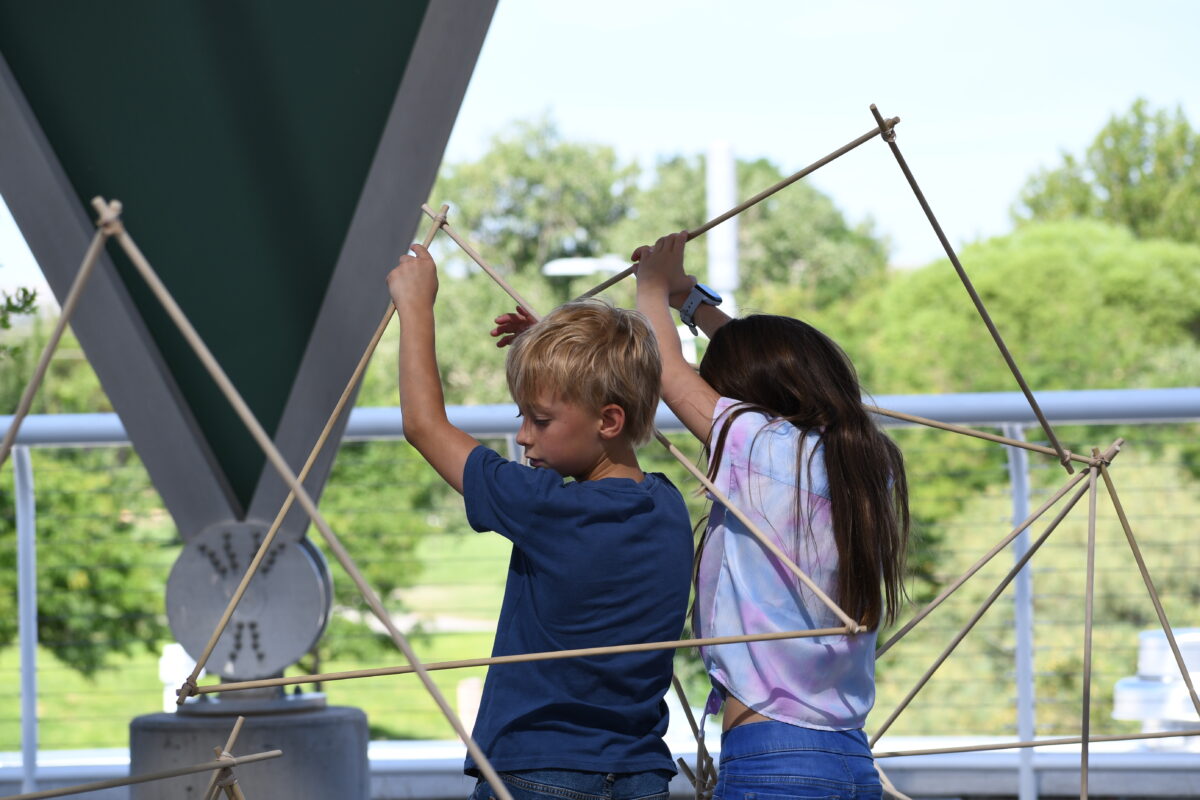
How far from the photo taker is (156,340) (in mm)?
2219

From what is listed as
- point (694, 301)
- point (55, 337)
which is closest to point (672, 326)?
point (694, 301)

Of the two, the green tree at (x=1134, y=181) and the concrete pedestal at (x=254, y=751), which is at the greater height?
the green tree at (x=1134, y=181)

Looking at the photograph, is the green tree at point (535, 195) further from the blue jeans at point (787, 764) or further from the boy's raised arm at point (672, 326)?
the blue jeans at point (787, 764)

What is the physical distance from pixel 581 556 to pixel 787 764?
0.95ft

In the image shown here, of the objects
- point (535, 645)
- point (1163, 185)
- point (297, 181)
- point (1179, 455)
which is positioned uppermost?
point (1163, 185)

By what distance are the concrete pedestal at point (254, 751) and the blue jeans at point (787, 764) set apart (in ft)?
3.34

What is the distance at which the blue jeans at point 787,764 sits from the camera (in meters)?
1.37

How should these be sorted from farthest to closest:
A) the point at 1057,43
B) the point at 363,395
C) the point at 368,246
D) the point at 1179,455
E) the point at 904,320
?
the point at 1057,43 → the point at 904,320 → the point at 363,395 → the point at 1179,455 → the point at 368,246

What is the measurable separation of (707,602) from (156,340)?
1112mm

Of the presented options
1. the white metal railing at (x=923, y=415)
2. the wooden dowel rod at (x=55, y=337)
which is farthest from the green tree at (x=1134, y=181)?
the wooden dowel rod at (x=55, y=337)

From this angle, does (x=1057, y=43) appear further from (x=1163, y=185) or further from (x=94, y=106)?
(x=94, y=106)

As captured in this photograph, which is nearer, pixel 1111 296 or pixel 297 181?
pixel 297 181

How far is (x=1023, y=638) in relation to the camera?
2791 mm

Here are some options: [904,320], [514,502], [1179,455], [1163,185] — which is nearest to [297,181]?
[514,502]
